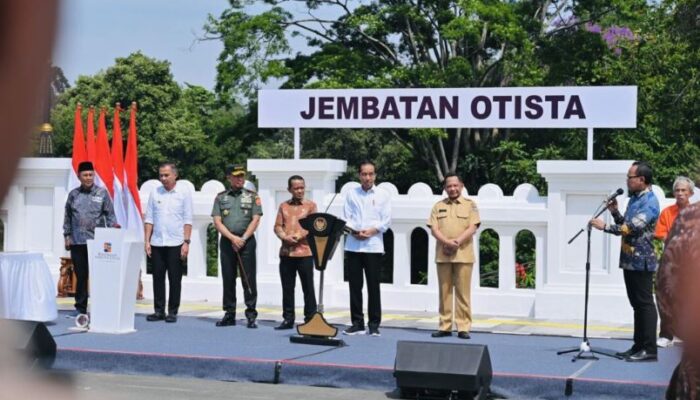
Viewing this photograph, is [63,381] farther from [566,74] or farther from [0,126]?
[566,74]

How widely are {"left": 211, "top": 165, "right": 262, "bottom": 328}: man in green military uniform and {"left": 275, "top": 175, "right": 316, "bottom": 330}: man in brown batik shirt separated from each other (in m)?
0.40

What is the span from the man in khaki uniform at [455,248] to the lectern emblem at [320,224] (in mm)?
1118

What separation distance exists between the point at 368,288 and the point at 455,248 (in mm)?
1080

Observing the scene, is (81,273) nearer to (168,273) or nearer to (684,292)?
(168,273)

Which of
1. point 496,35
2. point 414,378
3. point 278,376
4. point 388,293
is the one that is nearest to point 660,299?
point 414,378

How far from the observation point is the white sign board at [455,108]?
43.3 ft

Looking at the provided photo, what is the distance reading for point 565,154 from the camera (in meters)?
32.5

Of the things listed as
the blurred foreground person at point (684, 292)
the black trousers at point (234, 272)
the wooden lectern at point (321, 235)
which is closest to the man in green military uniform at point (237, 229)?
the black trousers at point (234, 272)

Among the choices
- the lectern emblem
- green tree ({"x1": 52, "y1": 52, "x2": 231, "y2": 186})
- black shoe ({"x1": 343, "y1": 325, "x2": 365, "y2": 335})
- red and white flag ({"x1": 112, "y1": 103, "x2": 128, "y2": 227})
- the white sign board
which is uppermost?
green tree ({"x1": 52, "y1": 52, "x2": 231, "y2": 186})

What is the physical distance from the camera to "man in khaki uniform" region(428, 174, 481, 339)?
39.6 ft

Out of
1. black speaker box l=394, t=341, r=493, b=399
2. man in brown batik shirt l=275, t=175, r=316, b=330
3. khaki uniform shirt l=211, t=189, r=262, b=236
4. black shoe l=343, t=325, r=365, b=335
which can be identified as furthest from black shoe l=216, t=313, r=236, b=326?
black speaker box l=394, t=341, r=493, b=399

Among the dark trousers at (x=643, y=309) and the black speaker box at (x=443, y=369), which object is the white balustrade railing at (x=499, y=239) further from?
the black speaker box at (x=443, y=369)

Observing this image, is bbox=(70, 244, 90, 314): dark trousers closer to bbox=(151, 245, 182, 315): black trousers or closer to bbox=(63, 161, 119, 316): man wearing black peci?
bbox=(63, 161, 119, 316): man wearing black peci

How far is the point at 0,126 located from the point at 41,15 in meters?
0.07
